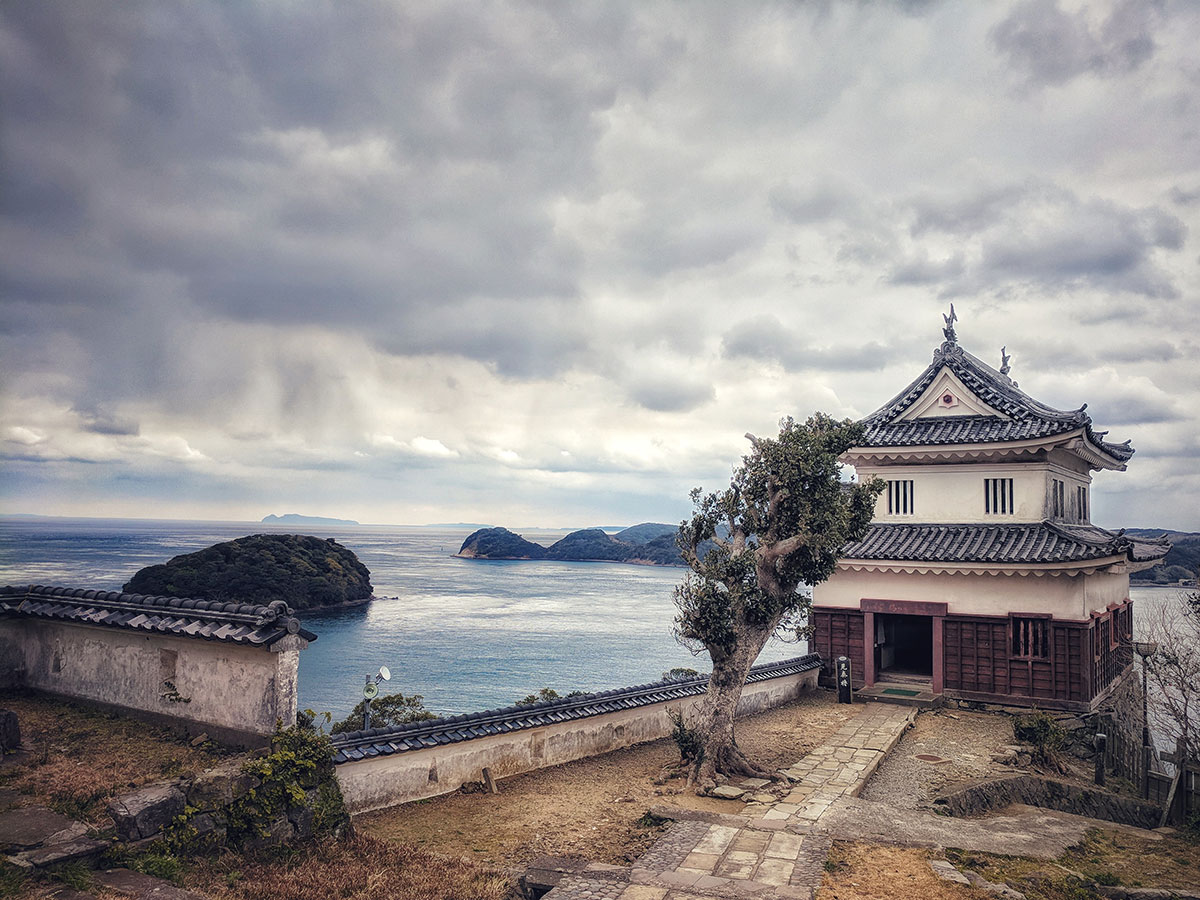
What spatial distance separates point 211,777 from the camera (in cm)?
869

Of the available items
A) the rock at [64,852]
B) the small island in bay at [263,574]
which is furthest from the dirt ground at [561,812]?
the small island in bay at [263,574]

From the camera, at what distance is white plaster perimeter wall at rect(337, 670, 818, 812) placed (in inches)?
413

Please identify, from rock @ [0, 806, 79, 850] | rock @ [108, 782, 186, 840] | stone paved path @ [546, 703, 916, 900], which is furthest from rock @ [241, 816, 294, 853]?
stone paved path @ [546, 703, 916, 900]

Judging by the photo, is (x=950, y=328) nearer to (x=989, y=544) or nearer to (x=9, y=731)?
(x=989, y=544)

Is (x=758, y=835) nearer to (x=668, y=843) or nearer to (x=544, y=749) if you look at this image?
(x=668, y=843)

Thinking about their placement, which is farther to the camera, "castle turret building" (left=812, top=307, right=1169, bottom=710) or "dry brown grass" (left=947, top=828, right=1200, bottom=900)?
"castle turret building" (left=812, top=307, right=1169, bottom=710)

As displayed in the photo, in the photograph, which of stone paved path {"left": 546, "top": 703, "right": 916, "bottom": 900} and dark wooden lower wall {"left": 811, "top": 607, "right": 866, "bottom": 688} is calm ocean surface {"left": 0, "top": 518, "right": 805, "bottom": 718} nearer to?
dark wooden lower wall {"left": 811, "top": 607, "right": 866, "bottom": 688}

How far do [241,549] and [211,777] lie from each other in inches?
2382

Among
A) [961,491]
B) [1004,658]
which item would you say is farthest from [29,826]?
[961,491]

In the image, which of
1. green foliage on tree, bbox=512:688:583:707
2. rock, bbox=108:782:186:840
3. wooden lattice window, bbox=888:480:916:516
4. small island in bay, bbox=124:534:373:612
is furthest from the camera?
small island in bay, bbox=124:534:373:612

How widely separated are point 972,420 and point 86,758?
2213 centimetres

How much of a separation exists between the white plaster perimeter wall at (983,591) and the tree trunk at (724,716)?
9525 millimetres

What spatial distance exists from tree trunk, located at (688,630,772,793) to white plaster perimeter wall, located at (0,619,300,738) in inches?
270

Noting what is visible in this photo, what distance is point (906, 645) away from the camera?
86.3 ft
